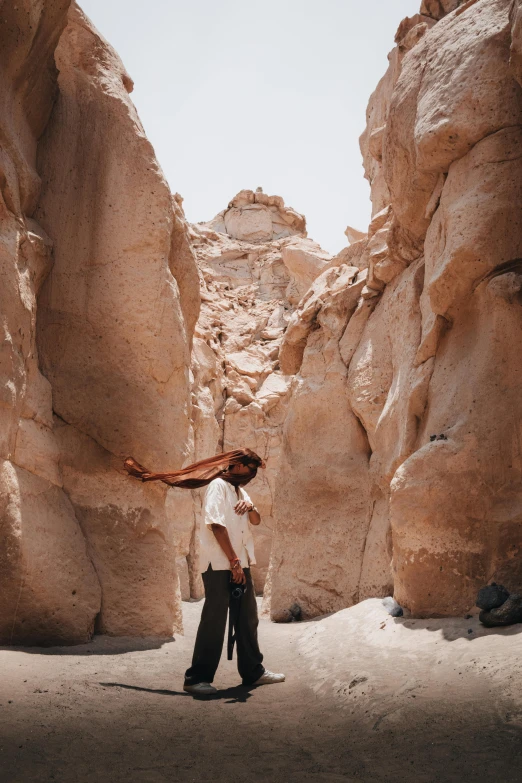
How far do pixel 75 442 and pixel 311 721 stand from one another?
9.84 feet

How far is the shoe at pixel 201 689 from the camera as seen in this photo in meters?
3.66

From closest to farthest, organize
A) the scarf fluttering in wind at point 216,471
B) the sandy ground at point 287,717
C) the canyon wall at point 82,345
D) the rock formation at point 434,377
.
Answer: the sandy ground at point 287,717 → the scarf fluttering in wind at point 216,471 → the canyon wall at point 82,345 → the rock formation at point 434,377

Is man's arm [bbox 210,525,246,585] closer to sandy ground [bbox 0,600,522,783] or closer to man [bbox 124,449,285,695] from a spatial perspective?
man [bbox 124,449,285,695]

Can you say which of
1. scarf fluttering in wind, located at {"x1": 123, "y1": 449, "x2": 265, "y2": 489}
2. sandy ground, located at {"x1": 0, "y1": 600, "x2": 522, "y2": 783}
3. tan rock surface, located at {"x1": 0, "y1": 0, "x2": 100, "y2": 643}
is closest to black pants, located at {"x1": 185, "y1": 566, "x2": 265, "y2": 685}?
sandy ground, located at {"x1": 0, "y1": 600, "x2": 522, "y2": 783}

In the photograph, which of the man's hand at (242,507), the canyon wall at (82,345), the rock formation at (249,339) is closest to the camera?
the man's hand at (242,507)

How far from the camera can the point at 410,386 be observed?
6.13 m

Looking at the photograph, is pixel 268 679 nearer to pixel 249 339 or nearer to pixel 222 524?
pixel 222 524

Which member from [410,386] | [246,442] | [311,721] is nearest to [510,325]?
[410,386]

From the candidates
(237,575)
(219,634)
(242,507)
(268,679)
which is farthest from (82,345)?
(268,679)

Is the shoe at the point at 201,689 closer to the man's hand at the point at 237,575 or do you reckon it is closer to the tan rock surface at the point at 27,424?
the man's hand at the point at 237,575

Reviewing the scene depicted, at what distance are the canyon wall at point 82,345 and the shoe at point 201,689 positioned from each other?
1.31 m

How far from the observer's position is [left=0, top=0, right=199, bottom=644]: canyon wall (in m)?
4.63

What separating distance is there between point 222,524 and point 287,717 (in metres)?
1.09

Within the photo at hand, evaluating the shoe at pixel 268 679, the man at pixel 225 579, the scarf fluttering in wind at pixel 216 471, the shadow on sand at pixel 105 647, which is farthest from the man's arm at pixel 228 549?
the shadow on sand at pixel 105 647
